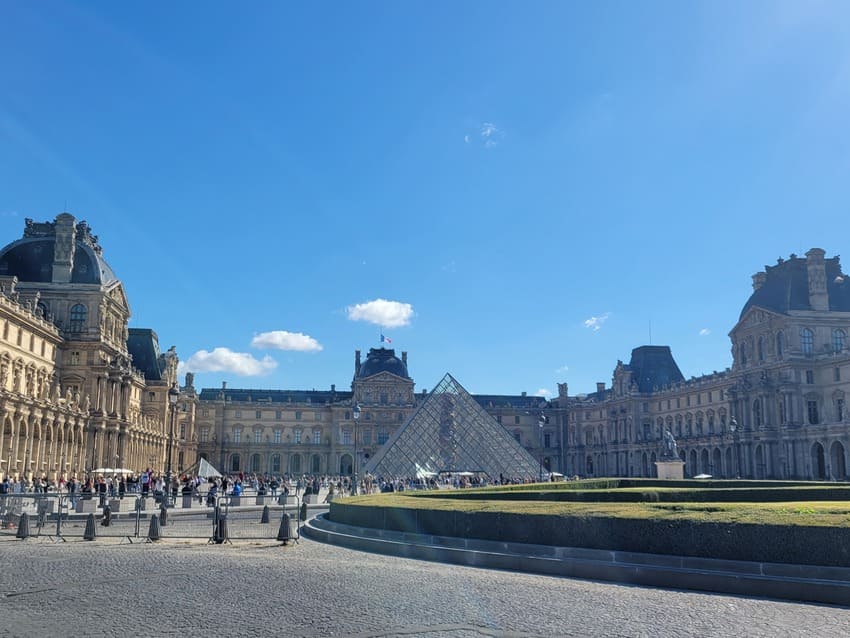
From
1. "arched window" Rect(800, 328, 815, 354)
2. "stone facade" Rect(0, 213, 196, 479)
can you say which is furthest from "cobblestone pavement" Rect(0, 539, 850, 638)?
"arched window" Rect(800, 328, 815, 354)

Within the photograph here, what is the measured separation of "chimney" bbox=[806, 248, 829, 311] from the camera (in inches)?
2149

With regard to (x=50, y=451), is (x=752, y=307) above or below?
above

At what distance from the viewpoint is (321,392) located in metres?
92.6

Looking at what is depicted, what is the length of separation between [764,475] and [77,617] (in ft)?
174

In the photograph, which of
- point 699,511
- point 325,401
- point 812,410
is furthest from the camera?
point 325,401

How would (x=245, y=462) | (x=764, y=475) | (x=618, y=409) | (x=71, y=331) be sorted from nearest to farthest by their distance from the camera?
(x=71, y=331)
(x=764, y=475)
(x=618, y=409)
(x=245, y=462)

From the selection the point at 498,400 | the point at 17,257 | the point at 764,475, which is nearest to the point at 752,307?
the point at 764,475

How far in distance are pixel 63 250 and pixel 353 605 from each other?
41635 mm

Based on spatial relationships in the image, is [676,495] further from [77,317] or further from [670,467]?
[77,317]

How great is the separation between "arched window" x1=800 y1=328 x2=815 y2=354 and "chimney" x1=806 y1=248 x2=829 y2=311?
1861mm

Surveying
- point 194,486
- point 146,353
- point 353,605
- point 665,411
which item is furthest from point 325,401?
point 353,605

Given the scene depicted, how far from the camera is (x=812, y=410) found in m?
52.7

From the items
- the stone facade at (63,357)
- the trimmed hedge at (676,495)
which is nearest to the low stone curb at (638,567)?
the trimmed hedge at (676,495)

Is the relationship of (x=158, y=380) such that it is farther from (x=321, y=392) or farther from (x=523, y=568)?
(x=523, y=568)
